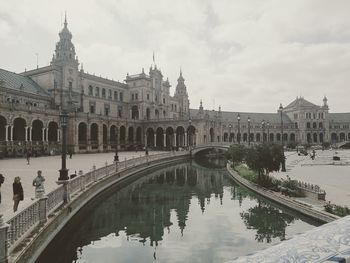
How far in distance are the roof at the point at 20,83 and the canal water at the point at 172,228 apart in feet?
132

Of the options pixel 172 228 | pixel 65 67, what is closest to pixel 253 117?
pixel 65 67

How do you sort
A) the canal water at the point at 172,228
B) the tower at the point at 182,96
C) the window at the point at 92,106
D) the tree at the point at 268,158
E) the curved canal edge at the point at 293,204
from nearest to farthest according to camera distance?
the canal water at the point at 172,228, the curved canal edge at the point at 293,204, the tree at the point at 268,158, the window at the point at 92,106, the tower at the point at 182,96

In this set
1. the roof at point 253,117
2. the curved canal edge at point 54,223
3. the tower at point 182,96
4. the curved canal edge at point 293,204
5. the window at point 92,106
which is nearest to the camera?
the curved canal edge at point 54,223

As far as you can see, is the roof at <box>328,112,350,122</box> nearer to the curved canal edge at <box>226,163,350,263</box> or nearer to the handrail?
the handrail

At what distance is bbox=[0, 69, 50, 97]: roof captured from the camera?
53.6m

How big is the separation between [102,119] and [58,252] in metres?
53.7

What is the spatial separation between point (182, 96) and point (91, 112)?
37.7m

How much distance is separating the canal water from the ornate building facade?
2236 centimetres

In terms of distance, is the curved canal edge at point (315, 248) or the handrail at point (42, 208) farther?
the handrail at point (42, 208)

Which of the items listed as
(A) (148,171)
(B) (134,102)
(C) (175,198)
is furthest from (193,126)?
(C) (175,198)

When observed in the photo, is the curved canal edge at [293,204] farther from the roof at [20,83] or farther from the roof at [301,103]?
the roof at [301,103]

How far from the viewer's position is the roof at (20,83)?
53600 millimetres

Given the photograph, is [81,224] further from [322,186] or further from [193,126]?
[193,126]

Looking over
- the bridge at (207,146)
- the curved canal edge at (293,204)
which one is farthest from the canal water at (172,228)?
the bridge at (207,146)
